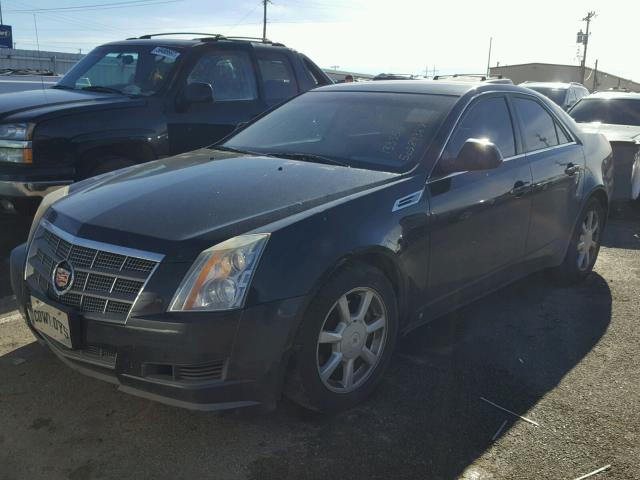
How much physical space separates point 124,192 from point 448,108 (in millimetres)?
1972

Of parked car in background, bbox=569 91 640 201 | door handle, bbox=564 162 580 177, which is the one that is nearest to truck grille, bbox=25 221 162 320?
door handle, bbox=564 162 580 177

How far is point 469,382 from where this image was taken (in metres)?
3.46

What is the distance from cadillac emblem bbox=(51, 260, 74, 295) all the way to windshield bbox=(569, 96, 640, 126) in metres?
8.86

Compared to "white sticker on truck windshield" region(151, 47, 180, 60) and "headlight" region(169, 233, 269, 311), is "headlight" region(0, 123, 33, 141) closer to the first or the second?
"white sticker on truck windshield" region(151, 47, 180, 60)

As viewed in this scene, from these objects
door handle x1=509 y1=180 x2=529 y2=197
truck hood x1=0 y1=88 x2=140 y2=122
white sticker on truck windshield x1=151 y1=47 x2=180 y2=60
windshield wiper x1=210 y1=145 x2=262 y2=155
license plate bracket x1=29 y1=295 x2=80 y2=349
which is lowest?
license plate bracket x1=29 y1=295 x2=80 y2=349

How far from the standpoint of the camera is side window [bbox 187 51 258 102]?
629cm

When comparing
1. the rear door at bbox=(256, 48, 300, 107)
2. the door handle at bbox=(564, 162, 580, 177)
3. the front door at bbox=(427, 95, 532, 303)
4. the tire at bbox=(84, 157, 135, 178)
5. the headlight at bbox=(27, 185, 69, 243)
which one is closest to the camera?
the headlight at bbox=(27, 185, 69, 243)

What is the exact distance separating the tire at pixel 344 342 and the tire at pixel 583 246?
241 cm

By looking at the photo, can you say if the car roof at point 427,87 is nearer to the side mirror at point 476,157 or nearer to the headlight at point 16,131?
the side mirror at point 476,157

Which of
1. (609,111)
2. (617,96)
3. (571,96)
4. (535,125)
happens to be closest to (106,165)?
(535,125)

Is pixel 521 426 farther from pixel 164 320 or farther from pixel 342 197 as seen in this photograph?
pixel 164 320

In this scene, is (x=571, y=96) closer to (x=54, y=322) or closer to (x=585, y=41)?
A: (x=54, y=322)

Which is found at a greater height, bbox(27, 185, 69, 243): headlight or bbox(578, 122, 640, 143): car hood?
bbox(27, 185, 69, 243): headlight

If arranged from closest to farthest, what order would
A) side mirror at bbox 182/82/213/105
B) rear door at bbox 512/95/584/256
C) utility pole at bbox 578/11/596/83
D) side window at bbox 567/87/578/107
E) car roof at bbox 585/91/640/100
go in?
rear door at bbox 512/95/584/256 < side mirror at bbox 182/82/213/105 < car roof at bbox 585/91/640/100 < side window at bbox 567/87/578/107 < utility pole at bbox 578/11/596/83
